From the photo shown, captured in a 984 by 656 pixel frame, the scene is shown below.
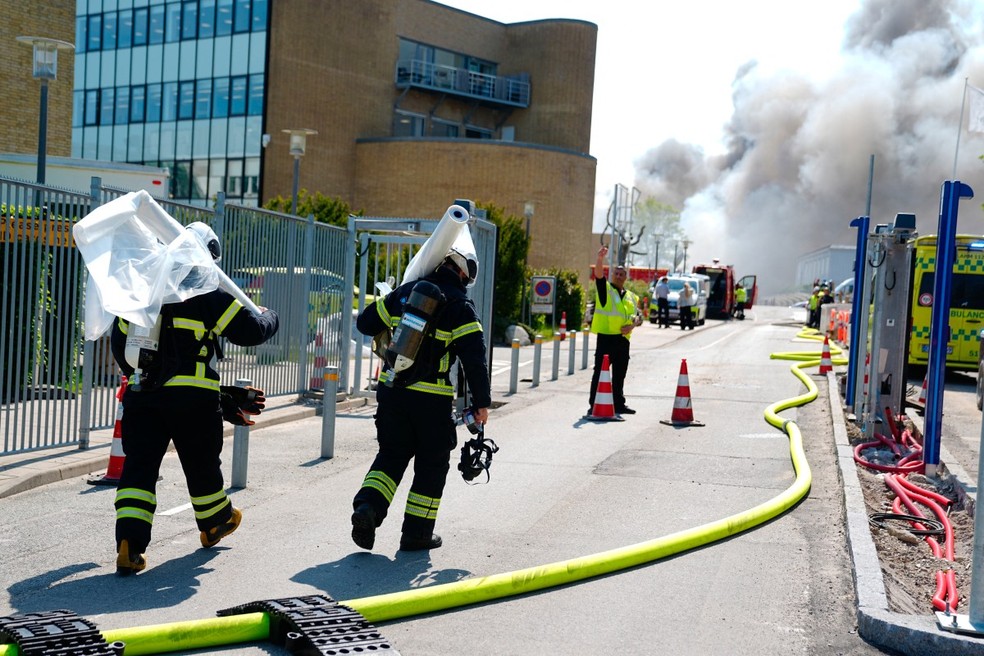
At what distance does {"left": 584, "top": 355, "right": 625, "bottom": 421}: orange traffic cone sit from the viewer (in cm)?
1239

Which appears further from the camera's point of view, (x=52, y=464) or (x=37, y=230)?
(x=37, y=230)

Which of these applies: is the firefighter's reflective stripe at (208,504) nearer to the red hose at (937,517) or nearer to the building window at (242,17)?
the red hose at (937,517)

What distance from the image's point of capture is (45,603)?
4.89m

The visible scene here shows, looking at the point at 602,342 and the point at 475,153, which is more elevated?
the point at 475,153

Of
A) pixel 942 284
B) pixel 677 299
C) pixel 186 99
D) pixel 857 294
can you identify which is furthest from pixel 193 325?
pixel 186 99

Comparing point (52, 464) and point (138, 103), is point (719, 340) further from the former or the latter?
point (52, 464)

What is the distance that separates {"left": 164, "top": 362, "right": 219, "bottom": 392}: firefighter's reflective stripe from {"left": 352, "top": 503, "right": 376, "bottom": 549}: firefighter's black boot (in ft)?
3.34

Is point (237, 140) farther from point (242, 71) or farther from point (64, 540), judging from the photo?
point (64, 540)

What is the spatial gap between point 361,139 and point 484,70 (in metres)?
7.87

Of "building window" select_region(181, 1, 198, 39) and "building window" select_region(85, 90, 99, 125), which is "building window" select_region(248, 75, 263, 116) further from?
"building window" select_region(85, 90, 99, 125)

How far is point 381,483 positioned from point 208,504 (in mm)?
942

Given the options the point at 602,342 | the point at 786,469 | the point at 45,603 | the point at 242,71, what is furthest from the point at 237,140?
the point at 45,603

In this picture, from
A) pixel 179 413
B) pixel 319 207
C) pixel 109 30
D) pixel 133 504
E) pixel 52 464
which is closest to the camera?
pixel 133 504

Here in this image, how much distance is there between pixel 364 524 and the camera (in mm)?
5711
